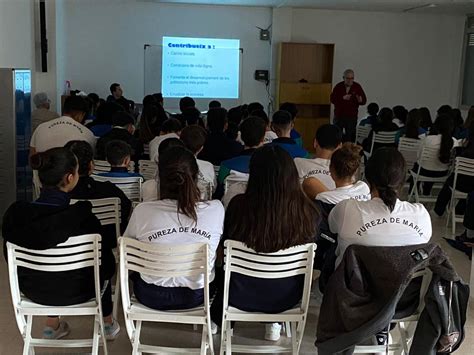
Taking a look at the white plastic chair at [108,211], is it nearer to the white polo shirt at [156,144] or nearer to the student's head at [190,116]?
the white polo shirt at [156,144]

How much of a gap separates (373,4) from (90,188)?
24.1 feet

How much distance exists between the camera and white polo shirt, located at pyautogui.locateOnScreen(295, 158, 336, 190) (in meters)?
3.70

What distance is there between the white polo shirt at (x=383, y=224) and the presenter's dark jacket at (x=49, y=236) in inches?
49.0

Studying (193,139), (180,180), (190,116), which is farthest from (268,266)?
(190,116)

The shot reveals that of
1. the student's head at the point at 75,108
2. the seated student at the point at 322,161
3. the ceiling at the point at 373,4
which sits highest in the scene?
the ceiling at the point at 373,4

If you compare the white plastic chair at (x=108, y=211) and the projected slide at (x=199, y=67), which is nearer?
the white plastic chair at (x=108, y=211)

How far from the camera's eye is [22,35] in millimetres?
6594

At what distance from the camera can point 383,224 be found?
2.62 metres

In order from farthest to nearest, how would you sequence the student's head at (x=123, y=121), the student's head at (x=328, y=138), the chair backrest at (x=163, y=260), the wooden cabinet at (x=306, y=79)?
the wooden cabinet at (x=306, y=79) < the student's head at (x=123, y=121) < the student's head at (x=328, y=138) < the chair backrest at (x=163, y=260)

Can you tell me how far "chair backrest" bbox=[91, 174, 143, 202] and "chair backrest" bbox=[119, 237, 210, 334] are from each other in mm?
1271

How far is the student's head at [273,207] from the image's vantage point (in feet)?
8.40

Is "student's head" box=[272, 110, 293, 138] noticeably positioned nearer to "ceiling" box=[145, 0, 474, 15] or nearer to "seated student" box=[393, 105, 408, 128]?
"seated student" box=[393, 105, 408, 128]

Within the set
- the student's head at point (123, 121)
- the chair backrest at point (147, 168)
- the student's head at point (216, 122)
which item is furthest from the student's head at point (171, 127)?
the chair backrest at point (147, 168)

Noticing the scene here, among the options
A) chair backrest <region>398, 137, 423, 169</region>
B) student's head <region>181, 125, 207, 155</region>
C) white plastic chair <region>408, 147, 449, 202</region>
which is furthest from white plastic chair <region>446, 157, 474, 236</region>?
student's head <region>181, 125, 207, 155</region>
